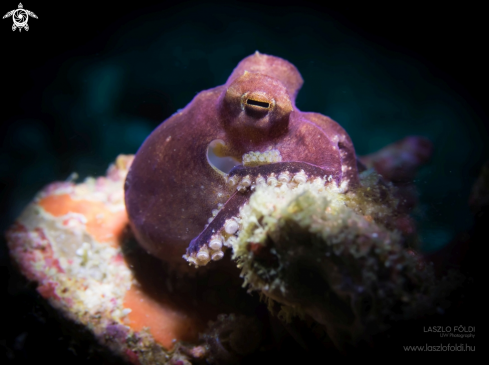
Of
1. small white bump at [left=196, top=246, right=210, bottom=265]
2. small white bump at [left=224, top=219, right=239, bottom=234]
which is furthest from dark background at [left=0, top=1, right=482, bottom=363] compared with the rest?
small white bump at [left=224, top=219, right=239, bottom=234]

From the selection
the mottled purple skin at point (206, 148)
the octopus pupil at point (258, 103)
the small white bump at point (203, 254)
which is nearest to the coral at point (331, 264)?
the small white bump at point (203, 254)

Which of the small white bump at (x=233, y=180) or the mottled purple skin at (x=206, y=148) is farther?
the mottled purple skin at (x=206, y=148)

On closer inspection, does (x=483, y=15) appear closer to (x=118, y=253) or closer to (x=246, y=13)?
(x=246, y=13)

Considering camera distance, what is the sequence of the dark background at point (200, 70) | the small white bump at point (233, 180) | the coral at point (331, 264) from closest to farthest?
the coral at point (331, 264) → the small white bump at point (233, 180) → the dark background at point (200, 70)

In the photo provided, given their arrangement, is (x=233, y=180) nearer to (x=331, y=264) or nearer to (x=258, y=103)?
(x=258, y=103)

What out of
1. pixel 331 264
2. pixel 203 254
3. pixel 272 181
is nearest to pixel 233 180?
pixel 272 181

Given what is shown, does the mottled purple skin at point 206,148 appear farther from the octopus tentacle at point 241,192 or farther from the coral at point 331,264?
the coral at point 331,264

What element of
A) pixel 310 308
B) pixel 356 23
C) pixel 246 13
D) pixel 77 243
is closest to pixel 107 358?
pixel 77 243
